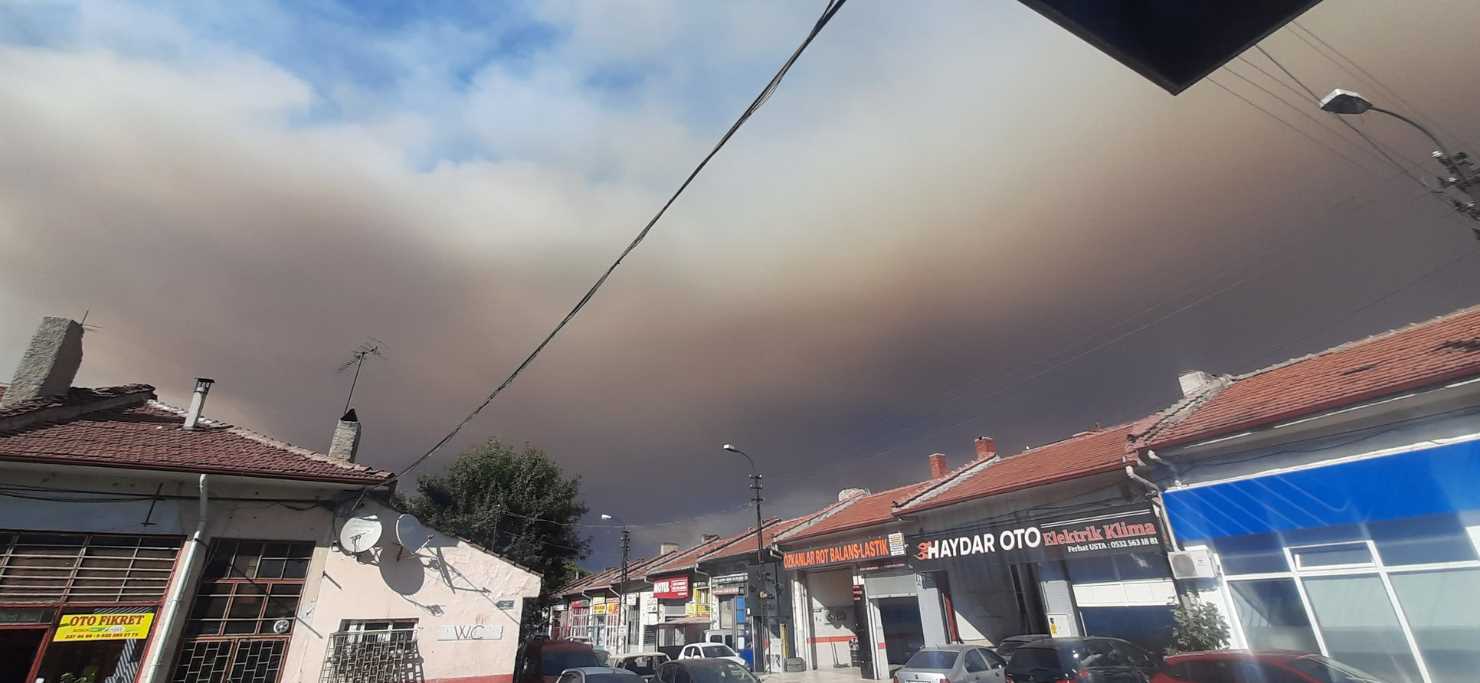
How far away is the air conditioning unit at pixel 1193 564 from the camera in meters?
12.8

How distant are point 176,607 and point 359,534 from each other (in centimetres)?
295

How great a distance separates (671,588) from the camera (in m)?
35.5

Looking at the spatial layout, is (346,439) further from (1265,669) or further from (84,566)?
(1265,669)

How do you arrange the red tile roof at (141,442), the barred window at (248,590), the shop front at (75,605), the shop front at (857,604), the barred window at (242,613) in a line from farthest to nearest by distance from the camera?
the shop front at (857,604) → the barred window at (248,590) → the barred window at (242,613) → the red tile roof at (141,442) → the shop front at (75,605)

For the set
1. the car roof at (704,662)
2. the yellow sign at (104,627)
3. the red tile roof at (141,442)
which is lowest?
the car roof at (704,662)

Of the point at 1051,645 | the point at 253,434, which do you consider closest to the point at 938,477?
the point at 1051,645

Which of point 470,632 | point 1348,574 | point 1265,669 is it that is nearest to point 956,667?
point 1265,669

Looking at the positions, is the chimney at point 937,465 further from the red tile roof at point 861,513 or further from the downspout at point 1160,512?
the downspout at point 1160,512

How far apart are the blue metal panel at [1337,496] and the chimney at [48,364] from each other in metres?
24.7

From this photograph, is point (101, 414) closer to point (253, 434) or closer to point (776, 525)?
point (253, 434)

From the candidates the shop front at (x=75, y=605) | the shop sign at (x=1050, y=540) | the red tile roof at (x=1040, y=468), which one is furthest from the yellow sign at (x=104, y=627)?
the red tile roof at (x=1040, y=468)

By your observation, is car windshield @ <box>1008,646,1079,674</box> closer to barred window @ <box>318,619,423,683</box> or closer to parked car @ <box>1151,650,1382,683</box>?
parked car @ <box>1151,650,1382,683</box>

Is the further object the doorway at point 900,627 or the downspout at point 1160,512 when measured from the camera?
the doorway at point 900,627

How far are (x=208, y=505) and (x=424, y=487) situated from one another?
2061 cm
